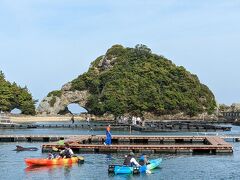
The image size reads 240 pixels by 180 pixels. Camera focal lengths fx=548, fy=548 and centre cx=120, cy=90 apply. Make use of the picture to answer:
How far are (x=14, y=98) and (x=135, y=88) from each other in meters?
34.6

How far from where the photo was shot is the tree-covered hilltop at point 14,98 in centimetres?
13325

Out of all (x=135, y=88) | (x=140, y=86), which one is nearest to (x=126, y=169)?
(x=135, y=88)

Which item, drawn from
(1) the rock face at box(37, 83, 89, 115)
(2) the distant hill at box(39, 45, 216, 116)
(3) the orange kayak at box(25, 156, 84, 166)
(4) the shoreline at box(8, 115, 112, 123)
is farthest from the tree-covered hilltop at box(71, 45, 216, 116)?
(3) the orange kayak at box(25, 156, 84, 166)

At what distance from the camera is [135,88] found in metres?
152

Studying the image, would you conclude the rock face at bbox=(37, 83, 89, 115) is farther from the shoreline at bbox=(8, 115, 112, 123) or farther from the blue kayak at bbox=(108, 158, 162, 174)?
the blue kayak at bbox=(108, 158, 162, 174)

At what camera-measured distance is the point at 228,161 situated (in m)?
46.4

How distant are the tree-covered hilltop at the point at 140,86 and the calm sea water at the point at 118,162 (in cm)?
9610

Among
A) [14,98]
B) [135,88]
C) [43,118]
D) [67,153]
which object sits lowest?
[67,153]

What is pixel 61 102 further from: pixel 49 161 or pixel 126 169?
pixel 126 169

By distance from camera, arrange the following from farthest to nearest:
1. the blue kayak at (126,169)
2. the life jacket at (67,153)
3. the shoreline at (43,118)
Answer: the shoreline at (43,118) < the life jacket at (67,153) < the blue kayak at (126,169)

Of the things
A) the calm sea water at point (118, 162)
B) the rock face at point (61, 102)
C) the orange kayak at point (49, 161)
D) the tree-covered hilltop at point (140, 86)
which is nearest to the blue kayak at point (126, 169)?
the calm sea water at point (118, 162)

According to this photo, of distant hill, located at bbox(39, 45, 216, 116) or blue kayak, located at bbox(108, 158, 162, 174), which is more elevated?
distant hill, located at bbox(39, 45, 216, 116)

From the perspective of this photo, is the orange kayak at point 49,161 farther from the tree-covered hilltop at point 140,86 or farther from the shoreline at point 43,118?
the tree-covered hilltop at point 140,86

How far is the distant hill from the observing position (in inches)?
5871
